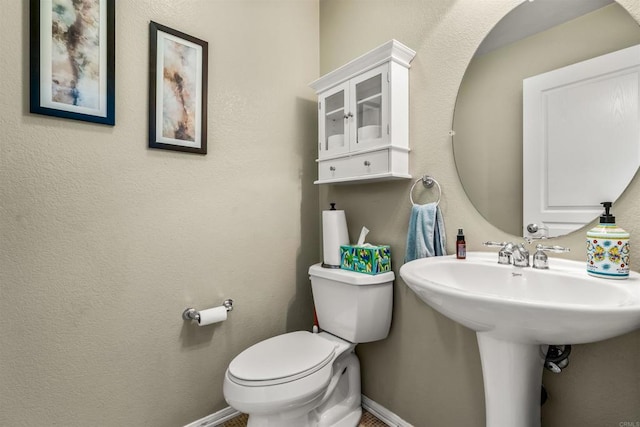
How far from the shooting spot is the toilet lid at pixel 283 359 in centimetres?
117

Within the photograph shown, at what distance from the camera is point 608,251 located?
32.9 inches

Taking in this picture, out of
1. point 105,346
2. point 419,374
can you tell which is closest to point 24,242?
point 105,346

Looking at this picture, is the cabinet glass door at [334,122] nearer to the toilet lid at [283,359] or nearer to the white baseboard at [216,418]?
the toilet lid at [283,359]

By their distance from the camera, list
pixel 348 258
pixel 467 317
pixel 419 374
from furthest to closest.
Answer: pixel 348 258 → pixel 419 374 → pixel 467 317

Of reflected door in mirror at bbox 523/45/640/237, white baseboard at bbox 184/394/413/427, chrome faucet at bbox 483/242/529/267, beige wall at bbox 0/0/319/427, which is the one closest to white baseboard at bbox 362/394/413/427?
white baseboard at bbox 184/394/413/427

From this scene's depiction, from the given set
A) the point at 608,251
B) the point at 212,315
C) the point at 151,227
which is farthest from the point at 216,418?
the point at 608,251

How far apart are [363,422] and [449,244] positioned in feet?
3.28

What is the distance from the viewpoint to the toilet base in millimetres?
1417

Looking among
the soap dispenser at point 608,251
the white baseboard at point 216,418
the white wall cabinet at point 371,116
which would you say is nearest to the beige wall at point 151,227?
the white baseboard at point 216,418

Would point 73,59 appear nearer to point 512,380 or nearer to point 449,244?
point 449,244

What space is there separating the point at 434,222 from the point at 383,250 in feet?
0.92

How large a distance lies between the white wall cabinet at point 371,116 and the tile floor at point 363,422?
1.20 metres

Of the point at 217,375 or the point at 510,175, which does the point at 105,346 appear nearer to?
the point at 217,375

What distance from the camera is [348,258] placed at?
61.0 inches
